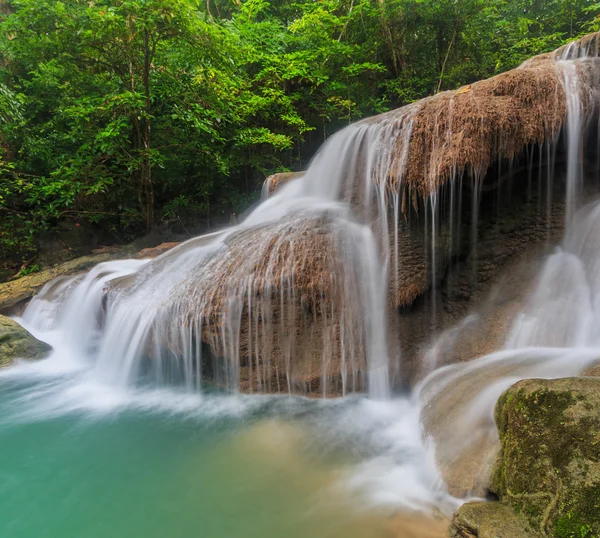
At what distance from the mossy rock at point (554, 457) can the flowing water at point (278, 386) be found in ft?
1.41

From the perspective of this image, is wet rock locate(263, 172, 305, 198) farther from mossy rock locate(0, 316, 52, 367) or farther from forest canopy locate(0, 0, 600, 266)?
mossy rock locate(0, 316, 52, 367)

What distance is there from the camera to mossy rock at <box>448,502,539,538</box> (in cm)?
181

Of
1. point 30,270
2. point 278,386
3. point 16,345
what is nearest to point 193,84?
point 30,270

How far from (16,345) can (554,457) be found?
7.08 m

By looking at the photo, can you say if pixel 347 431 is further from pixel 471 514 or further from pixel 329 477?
pixel 471 514

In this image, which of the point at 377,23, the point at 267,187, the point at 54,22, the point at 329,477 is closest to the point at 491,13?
the point at 377,23

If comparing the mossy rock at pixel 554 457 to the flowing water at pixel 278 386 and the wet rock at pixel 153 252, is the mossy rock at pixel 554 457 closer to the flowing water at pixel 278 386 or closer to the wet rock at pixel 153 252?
the flowing water at pixel 278 386

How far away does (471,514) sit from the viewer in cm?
200

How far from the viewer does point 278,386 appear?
4.29m

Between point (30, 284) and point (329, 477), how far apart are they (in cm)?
793

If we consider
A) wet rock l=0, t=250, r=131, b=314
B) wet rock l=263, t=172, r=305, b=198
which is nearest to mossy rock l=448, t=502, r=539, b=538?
wet rock l=263, t=172, r=305, b=198

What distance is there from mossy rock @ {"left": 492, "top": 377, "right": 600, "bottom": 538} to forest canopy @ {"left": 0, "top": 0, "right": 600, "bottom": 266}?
8.12m

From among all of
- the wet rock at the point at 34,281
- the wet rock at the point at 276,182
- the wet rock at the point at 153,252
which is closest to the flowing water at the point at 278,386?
the wet rock at the point at 276,182

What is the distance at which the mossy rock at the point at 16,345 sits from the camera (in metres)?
5.54
